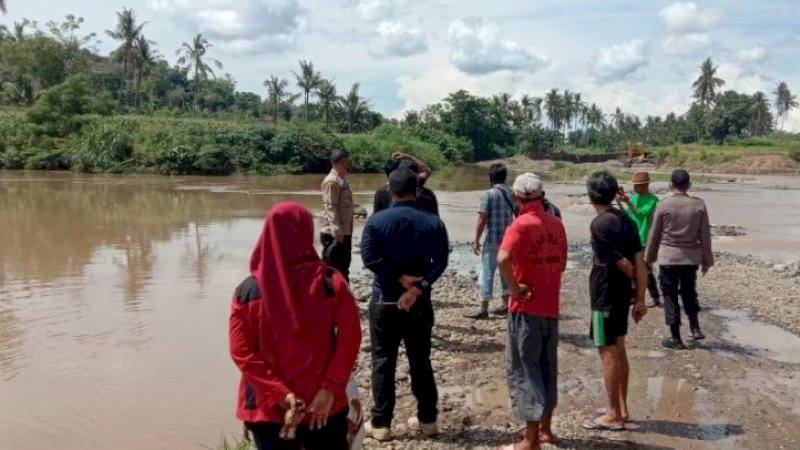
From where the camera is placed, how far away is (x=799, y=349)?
6781mm

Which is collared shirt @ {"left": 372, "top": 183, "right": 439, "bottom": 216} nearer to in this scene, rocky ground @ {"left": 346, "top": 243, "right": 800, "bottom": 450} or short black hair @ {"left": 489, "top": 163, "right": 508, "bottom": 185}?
rocky ground @ {"left": 346, "top": 243, "right": 800, "bottom": 450}

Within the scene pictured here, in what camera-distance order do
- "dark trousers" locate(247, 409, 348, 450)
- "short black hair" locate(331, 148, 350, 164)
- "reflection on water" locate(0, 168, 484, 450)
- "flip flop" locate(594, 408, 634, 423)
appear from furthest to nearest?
"short black hair" locate(331, 148, 350, 164), "reflection on water" locate(0, 168, 484, 450), "flip flop" locate(594, 408, 634, 423), "dark trousers" locate(247, 409, 348, 450)

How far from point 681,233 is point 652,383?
154 centimetres

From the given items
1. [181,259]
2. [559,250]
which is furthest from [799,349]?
[181,259]

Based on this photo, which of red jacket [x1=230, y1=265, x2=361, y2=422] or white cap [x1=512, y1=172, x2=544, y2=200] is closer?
red jacket [x1=230, y1=265, x2=361, y2=422]

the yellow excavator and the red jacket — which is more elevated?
the yellow excavator

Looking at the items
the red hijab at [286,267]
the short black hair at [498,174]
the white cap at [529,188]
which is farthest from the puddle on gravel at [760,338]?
the red hijab at [286,267]

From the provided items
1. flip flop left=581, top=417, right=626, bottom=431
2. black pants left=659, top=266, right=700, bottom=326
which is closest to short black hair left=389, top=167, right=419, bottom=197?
flip flop left=581, top=417, right=626, bottom=431

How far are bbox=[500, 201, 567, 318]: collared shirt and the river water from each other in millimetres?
2608

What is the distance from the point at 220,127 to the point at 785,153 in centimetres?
4776

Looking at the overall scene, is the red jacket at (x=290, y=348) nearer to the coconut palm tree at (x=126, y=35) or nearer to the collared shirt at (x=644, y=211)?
the collared shirt at (x=644, y=211)

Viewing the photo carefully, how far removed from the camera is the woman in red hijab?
2486mm

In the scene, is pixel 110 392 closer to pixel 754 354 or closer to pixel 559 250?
pixel 559 250

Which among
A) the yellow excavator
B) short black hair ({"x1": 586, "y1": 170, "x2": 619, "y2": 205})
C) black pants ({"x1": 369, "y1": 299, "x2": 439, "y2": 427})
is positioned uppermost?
the yellow excavator
